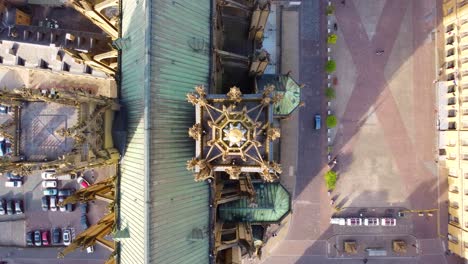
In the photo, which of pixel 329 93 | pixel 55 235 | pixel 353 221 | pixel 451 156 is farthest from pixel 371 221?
pixel 55 235

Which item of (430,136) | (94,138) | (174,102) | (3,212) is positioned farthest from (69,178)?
(430,136)

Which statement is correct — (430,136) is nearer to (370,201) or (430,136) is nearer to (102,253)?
(370,201)

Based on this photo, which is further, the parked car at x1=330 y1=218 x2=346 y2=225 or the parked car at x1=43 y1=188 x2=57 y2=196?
the parked car at x1=43 y1=188 x2=57 y2=196

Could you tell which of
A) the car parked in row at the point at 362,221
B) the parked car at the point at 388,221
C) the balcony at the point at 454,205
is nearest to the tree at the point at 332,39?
the car parked in row at the point at 362,221

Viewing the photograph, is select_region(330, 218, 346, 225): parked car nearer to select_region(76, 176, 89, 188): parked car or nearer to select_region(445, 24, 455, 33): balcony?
select_region(445, 24, 455, 33): balcony

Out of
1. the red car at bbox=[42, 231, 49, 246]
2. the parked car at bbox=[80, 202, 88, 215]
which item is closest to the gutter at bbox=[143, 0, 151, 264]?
the parked car at bbox=[80, 202, 88, 215]

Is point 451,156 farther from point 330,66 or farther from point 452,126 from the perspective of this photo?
point 330,66

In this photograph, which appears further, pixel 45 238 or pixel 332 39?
pixel 45 238
